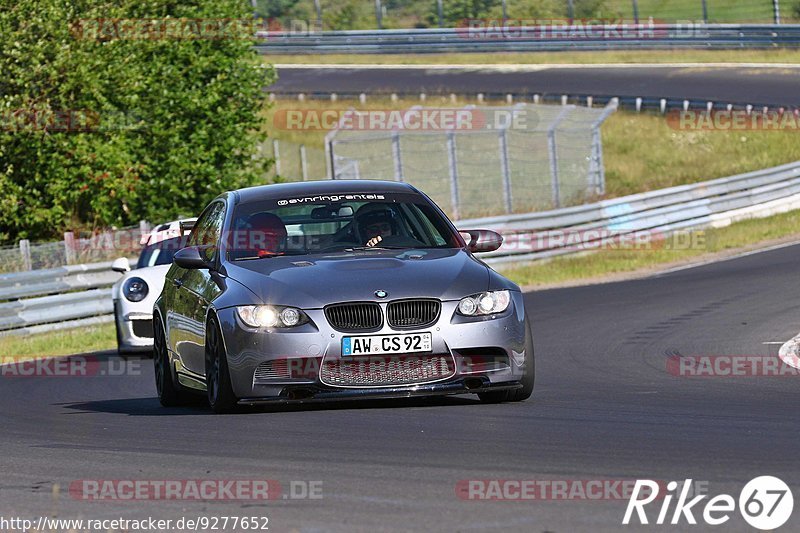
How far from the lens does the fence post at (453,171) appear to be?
27.3m

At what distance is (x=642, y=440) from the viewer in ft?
23.7

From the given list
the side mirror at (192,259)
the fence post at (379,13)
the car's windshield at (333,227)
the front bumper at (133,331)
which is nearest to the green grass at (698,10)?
the fence post at (379,13)

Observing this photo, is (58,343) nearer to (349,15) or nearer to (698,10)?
(698,10)

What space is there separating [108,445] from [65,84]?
68.6 feet

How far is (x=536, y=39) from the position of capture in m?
57.0

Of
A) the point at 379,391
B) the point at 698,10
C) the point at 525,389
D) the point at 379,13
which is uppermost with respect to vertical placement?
the point at 379,391

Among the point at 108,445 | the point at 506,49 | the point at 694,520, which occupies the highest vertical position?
the point at 694,520

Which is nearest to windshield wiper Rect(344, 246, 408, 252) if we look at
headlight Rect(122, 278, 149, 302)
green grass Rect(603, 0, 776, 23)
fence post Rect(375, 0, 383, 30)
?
headlight Rect(122, 278, 149, 302)

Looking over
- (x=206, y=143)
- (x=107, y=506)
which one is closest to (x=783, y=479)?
(x=107, y=506)

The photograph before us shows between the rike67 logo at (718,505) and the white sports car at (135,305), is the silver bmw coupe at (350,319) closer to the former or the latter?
the rike67 logo at (718,505)

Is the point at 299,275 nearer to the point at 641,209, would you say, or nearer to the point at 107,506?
the point at 107,506

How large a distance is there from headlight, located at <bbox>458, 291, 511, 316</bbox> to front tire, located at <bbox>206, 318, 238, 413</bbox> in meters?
1.40

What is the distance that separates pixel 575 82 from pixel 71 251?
3069 cm

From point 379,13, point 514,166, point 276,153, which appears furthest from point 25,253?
point 379,13
